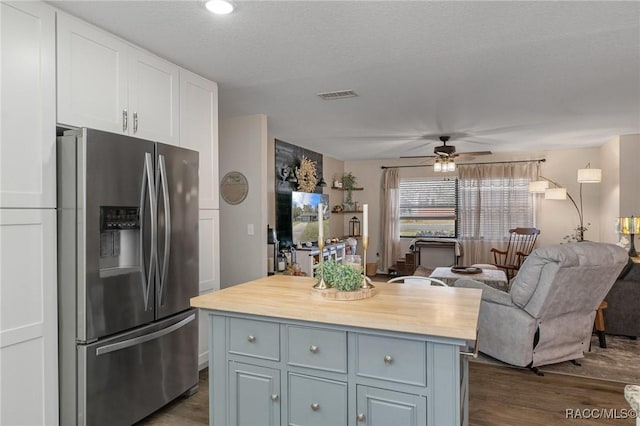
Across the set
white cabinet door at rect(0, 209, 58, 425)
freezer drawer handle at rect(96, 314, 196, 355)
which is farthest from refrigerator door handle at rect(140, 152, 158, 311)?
white cabinet door at rect(0, 209, 58, 425)

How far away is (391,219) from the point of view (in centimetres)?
810

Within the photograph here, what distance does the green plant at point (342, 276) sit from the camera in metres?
2.03

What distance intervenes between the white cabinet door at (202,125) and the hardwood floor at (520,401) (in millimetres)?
1503

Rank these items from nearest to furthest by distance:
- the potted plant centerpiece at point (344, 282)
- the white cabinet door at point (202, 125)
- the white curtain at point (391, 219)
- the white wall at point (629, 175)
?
the potted plant centerpiece at point (344, 282), the white cabinet door at point (202, 125), the white wall at point (629, 175), the white curtain at point (391, 219)

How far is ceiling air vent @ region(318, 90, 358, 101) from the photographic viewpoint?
3.62 metres

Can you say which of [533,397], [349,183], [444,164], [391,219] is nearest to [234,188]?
[444,164]

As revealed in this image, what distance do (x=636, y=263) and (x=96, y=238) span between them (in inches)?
193

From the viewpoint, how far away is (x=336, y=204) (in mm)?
8219

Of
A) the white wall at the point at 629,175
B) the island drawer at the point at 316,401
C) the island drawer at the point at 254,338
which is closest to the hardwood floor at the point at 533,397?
the island drawer at the point at 316,401

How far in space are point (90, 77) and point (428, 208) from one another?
6664 mm

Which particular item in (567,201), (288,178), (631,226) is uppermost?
(288,178)

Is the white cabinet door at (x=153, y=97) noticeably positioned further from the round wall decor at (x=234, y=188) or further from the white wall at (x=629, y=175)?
the white wall at (x=629, y=175)

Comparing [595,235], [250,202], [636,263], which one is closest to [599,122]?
[636,263]

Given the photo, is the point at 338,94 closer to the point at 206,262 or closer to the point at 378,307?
the point at 206,262
